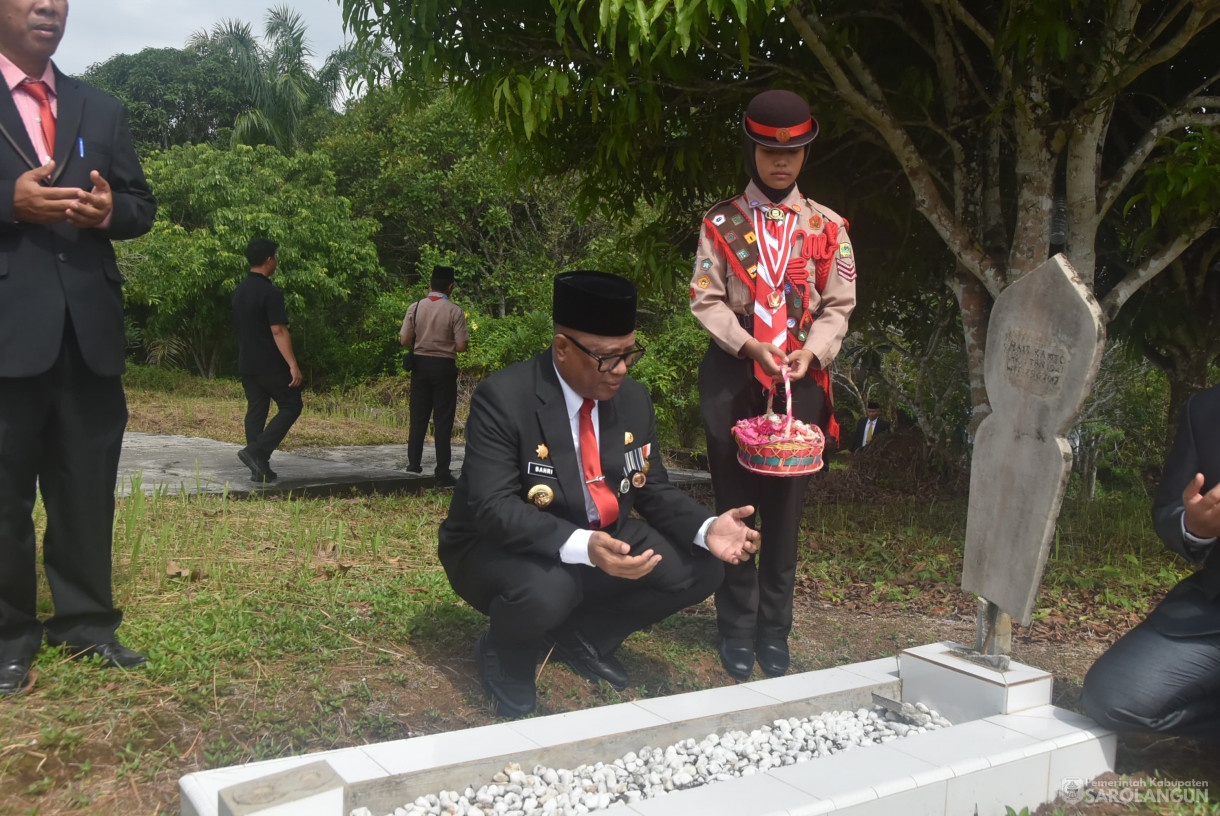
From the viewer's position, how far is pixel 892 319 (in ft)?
28.9

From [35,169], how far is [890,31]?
521cm

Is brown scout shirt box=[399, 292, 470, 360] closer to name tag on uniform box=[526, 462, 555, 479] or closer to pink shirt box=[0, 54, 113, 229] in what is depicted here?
Result: pink shirt box=[0, 54, 113, 229]

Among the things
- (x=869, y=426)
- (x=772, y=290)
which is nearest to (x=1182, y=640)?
(x=772, y=290)

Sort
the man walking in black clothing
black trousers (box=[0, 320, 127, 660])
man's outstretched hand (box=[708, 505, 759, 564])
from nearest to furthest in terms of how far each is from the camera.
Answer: black trousers (box=[0, 320, 127, 660]) → man's outstretched hand (box=[708, 505, 759, 564]) → the man walking in black clothing

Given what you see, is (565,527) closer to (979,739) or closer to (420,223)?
(979,739)

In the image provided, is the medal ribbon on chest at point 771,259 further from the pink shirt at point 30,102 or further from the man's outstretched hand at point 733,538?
the pink shirt at point 30,102

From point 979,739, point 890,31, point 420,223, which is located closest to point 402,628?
point 979,739

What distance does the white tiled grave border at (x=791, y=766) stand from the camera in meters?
2.21

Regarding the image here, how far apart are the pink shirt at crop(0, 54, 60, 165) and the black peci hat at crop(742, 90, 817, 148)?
7.74 ft

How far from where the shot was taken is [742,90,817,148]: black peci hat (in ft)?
11.6

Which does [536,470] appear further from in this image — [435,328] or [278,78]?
[278,78]

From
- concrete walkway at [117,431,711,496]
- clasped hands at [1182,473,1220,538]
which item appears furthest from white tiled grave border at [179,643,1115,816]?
concrete walkway at [117,431,711,496]

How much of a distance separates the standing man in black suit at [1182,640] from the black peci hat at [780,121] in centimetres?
159

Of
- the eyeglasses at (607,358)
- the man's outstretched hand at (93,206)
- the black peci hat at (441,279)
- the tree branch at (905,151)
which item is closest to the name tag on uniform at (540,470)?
the eyeglasses at (607,358)
